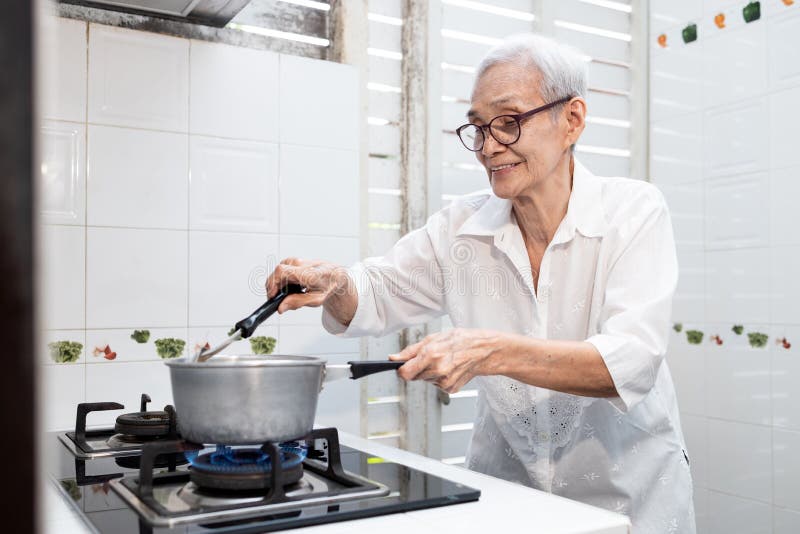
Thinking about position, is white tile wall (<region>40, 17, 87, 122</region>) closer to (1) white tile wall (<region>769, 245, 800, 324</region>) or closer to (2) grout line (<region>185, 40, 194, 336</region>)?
(2) grout line (<region>185, 40, 194, 336</region>)

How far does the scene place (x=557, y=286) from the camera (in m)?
1.40

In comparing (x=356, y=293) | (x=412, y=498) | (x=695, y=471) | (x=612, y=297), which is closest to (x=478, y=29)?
(x=356, y=293)

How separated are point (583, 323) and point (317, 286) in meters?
0.53

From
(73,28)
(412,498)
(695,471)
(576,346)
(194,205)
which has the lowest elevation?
(695,471)

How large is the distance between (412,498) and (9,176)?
79 centimetres

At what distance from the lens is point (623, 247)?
4.21 ft

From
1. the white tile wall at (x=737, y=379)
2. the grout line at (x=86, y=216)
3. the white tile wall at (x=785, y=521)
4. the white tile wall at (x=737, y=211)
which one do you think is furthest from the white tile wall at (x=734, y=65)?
the grout line at (x=86, y=216)

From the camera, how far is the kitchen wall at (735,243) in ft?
6.81

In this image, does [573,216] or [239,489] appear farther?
[573,216]

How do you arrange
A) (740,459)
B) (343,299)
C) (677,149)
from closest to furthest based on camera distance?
(343,299) → (740,459) → (677,149)

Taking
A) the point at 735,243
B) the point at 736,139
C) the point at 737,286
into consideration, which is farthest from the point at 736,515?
the point at 736,139

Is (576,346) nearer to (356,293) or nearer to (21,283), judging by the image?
(356,293)

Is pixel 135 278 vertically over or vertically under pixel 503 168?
under

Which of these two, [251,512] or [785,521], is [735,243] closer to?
[785,521]
